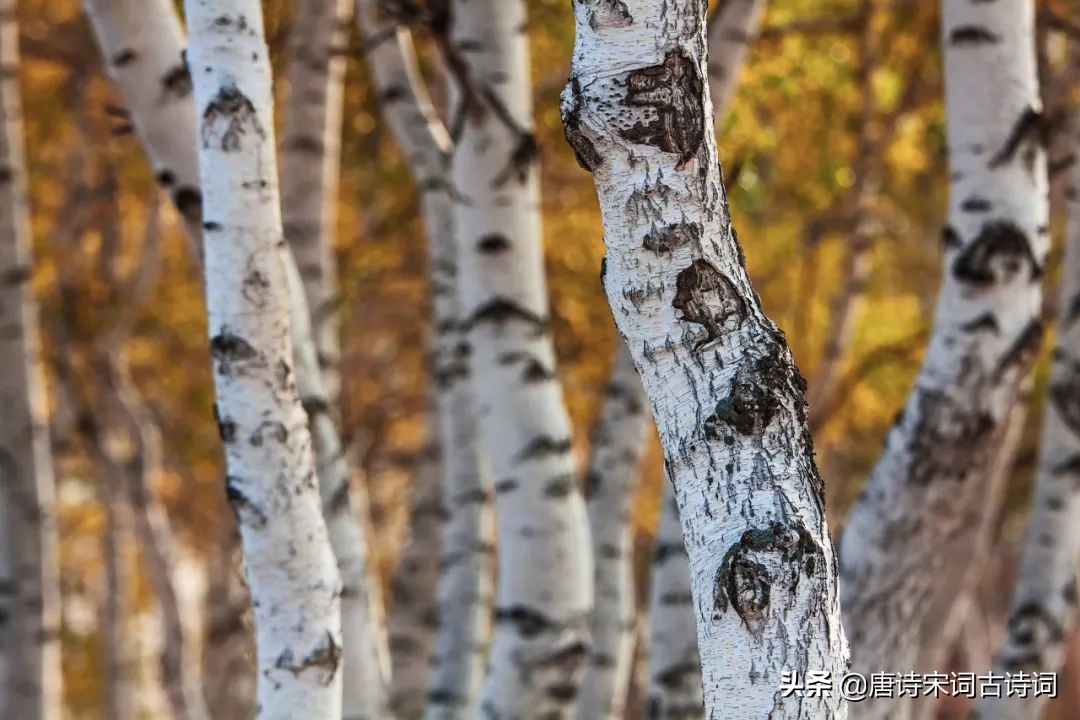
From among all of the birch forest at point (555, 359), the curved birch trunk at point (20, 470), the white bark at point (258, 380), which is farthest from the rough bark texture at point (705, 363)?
the curved birch trunk at point (20, 470)

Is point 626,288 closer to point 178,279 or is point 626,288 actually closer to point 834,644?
point 834,644

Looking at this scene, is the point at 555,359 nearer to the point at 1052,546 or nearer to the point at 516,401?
the point at 516,401

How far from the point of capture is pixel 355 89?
9172mm

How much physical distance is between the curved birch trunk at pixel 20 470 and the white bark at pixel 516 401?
7.90ft

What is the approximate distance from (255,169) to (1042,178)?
2.43m

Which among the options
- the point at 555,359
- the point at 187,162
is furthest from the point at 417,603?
the point at 187,162

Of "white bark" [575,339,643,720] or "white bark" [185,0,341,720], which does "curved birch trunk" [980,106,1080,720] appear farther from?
"white bark" [185,0,341,720]

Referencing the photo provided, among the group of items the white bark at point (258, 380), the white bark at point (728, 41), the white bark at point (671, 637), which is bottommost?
Result: the white bark at point (671, 637)

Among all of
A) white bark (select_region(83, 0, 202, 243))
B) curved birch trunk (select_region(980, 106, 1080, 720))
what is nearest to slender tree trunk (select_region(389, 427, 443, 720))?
curved birch trunk (select_region(980, 106, 1080, 720))

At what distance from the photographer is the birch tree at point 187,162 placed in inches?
151

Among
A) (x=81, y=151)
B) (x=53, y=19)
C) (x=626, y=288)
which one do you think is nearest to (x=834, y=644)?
(x=626, y=288)

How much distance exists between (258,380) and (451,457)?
279cm

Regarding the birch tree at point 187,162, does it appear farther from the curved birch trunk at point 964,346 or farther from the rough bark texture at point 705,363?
the rough bark texture at point 705,363

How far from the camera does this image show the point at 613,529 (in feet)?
19.5
